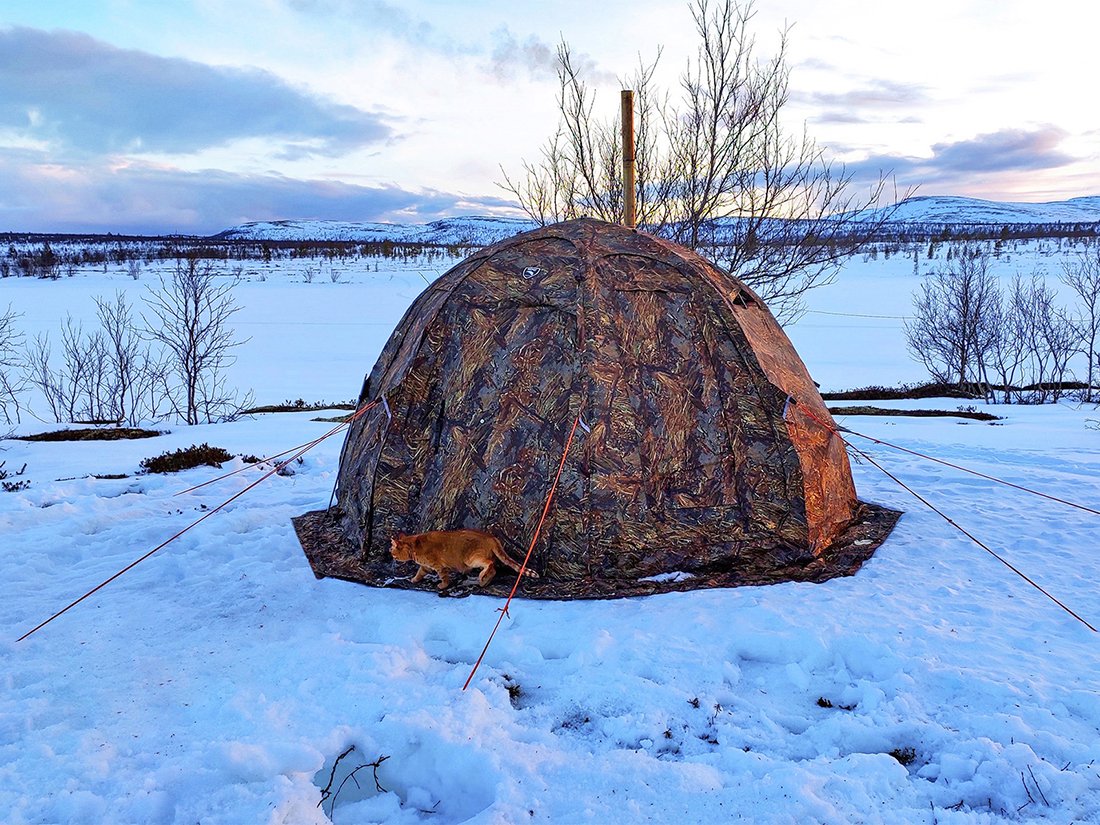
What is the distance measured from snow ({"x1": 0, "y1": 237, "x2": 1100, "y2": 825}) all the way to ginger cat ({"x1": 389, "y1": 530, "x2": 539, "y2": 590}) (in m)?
0.28

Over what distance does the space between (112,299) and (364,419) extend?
136ft

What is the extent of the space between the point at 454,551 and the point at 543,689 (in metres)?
1.59

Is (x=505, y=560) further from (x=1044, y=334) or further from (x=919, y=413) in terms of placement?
(x=1044, y=334)

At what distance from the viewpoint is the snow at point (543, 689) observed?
344cm

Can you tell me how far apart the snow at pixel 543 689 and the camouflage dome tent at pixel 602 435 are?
1.38 feet

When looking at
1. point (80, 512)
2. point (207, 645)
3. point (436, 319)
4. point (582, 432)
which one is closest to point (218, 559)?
point (207, 645)

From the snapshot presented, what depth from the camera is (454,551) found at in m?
5.68

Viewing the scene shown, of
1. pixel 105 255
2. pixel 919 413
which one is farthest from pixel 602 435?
pixel 105 255

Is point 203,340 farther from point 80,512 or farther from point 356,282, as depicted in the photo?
point 356,282

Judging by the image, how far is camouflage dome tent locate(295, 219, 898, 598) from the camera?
583 cm

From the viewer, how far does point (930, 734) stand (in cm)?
384

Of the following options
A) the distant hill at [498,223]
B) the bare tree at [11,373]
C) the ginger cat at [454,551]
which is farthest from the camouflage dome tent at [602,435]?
the distant hill at [498,223]

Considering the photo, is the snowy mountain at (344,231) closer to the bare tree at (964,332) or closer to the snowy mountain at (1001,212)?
the snowy mountain at (1001,212)

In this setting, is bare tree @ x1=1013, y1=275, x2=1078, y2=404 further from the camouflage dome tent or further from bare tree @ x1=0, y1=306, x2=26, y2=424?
bare tree @ x1=0, y1=306, x2=26, y2=424
